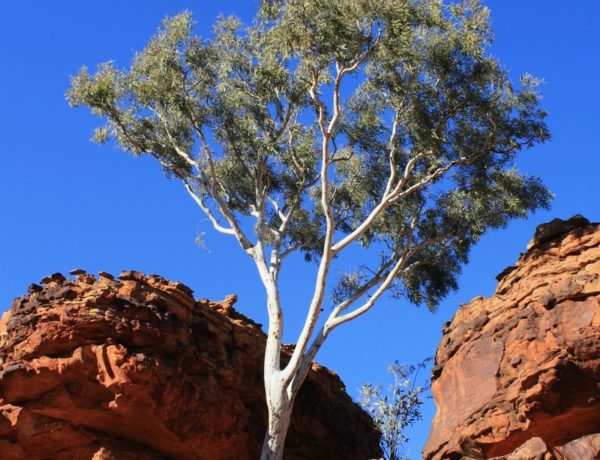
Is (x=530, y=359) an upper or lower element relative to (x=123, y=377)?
upper

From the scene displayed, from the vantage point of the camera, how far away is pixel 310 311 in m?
18.3

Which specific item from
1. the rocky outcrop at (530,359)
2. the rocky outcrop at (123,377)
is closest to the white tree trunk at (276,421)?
the rocky outcrop at (123,377)

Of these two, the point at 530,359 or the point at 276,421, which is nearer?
the point at 530,359

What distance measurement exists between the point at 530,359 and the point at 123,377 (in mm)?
7280

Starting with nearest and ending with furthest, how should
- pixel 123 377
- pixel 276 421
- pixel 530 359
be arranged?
1. pixel 530 359
2. pixel 123 377
3. pixel 276 421

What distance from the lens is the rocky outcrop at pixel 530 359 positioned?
1275cm

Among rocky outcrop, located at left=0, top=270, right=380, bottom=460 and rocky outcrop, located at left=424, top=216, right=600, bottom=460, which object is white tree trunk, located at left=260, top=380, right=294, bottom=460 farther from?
rocky outcrop, located at left=424, top=216, right=600, bottom=460

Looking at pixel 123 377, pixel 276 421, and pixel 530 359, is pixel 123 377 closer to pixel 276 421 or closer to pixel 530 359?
pixel 276 421

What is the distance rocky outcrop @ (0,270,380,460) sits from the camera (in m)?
14.9

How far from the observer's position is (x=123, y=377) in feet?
50.0

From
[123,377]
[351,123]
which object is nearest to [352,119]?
[351,123]

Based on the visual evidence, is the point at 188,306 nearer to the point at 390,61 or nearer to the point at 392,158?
the point at 392,158

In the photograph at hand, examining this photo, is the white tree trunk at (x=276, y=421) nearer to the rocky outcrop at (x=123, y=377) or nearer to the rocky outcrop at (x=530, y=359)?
the rocky outcrop at (x=123, y=377)

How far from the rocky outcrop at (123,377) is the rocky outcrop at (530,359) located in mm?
4509
